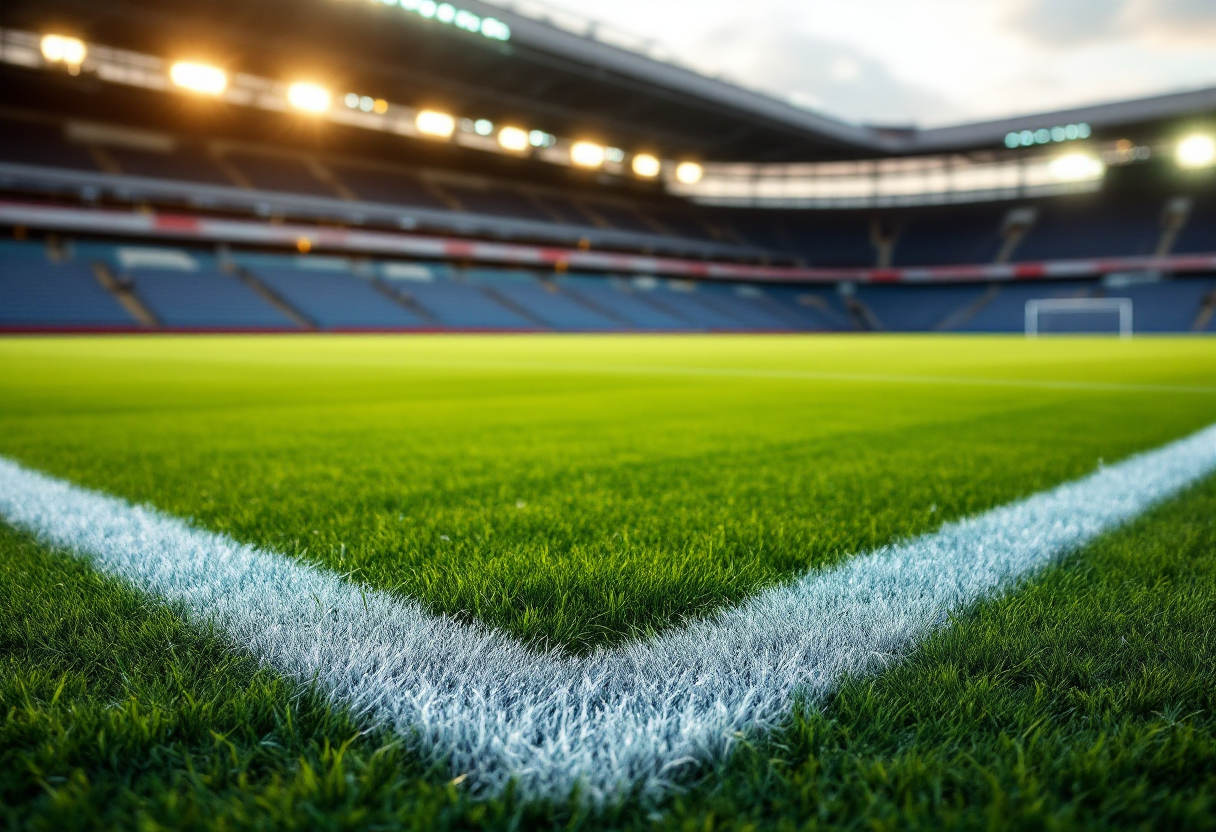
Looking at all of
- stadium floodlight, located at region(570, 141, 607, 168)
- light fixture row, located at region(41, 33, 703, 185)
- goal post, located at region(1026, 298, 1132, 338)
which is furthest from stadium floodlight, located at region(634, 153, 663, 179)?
goal post, located at region(1026, 298, 1132, 338)

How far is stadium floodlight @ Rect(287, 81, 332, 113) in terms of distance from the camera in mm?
30328

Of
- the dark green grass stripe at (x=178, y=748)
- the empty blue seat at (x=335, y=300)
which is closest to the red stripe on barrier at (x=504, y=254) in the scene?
the empty blue seat at (x=335, y=300)

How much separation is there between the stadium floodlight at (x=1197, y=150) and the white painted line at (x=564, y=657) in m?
41.7

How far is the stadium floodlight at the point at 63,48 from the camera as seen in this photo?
23264 mm

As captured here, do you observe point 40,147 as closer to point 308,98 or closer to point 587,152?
point 308,98

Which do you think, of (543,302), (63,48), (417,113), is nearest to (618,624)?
(63,48)

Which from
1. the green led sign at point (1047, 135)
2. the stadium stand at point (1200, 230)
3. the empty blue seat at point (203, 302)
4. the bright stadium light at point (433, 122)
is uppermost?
the bright stadium light at point (433, 122)

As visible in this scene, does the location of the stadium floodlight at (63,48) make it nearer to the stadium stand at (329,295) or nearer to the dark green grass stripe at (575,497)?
the stadium stand at (329,295)

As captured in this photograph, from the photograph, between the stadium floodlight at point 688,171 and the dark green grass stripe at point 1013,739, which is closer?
A: the dark green grass stripe at point 1013,739

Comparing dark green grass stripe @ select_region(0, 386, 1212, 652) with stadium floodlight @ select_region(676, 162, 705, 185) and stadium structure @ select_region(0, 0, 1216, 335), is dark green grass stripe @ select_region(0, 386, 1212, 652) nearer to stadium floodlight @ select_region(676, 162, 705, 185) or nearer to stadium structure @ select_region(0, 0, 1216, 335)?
stadium structure @ select_region(0, 0, 1216, 335)

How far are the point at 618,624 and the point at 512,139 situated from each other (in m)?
37.2

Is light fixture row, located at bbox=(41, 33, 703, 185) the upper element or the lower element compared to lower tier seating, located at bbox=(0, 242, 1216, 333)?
upper

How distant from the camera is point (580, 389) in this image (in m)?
6.49

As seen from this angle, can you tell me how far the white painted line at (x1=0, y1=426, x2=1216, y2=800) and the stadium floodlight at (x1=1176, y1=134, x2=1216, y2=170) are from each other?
4168 centimetres
